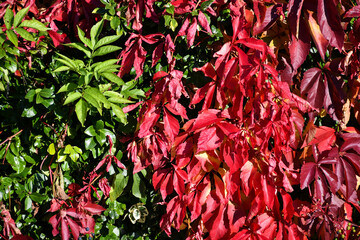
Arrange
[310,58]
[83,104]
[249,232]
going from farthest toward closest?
[310,58], [249,232], [83,104]

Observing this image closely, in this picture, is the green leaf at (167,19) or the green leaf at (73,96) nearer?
the green leaf at (73,96)

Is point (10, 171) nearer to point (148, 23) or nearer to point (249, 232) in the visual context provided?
point (148, 23)

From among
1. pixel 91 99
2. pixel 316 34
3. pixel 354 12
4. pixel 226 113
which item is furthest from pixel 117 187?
pixel 354 12

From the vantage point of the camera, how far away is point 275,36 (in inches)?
64.0

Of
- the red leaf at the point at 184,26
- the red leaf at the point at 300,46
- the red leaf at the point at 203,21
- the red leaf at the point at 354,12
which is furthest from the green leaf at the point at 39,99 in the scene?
the red leaf at the point at 354,12

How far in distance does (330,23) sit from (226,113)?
0.54m

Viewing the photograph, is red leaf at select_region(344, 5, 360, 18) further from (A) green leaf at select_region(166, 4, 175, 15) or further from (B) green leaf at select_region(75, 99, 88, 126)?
(B) green leaf at select_region(75, 99, 88, 126)

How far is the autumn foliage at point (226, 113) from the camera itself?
148 centimetres

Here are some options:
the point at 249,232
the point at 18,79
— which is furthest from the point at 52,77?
the point at 249,232

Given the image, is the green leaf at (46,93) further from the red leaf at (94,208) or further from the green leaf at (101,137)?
the red leaf at (94,208)

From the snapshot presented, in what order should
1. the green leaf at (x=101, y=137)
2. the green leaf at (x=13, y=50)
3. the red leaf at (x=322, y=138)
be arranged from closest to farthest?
1. the green leaf at (x=13, y=50)
2. the green leaf at (x=101, y=137)
3. the red leaf at (x=322, y=138)

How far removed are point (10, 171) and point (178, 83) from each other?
0.89 meters

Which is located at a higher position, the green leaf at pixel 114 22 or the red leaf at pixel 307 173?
the green leaf at pixel 114 22

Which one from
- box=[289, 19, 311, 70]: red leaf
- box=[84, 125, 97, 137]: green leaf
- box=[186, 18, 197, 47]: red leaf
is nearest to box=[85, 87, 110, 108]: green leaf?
box=[84, 125, 97, 137]: green leaf
